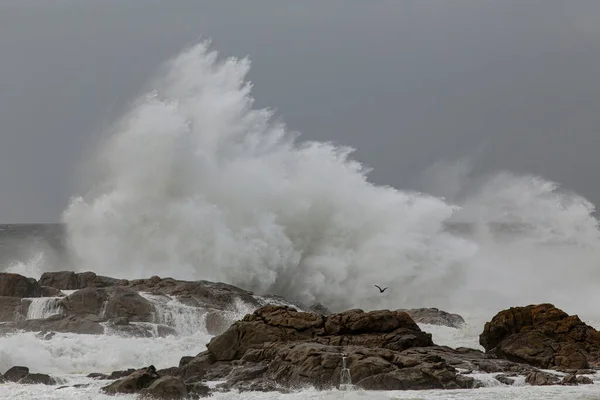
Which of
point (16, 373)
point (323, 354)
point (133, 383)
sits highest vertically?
point (323, 354)

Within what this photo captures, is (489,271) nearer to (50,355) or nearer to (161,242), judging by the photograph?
(161,242)

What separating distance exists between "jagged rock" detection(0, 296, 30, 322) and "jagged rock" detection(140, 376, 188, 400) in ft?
34.2

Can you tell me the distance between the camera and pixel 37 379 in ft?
62.2

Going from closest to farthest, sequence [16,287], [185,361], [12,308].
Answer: [185,361], [12,308], [16,287]

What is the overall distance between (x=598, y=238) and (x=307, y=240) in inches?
657

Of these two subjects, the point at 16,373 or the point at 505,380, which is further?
the point at 16,373

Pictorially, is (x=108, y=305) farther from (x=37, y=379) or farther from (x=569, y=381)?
(x=569, y=381)

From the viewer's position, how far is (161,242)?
3847 cm

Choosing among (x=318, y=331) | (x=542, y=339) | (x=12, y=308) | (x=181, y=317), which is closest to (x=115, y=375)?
(x=318, y=331)

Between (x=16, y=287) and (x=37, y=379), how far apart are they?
8.99 m

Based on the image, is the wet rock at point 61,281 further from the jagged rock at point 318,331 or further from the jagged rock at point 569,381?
the jagged rock at point 569,381

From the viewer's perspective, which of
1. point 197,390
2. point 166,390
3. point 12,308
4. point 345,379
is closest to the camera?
point 166,390

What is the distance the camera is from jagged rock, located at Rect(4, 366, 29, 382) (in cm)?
1902

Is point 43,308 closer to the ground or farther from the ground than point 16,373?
farther from the ground
